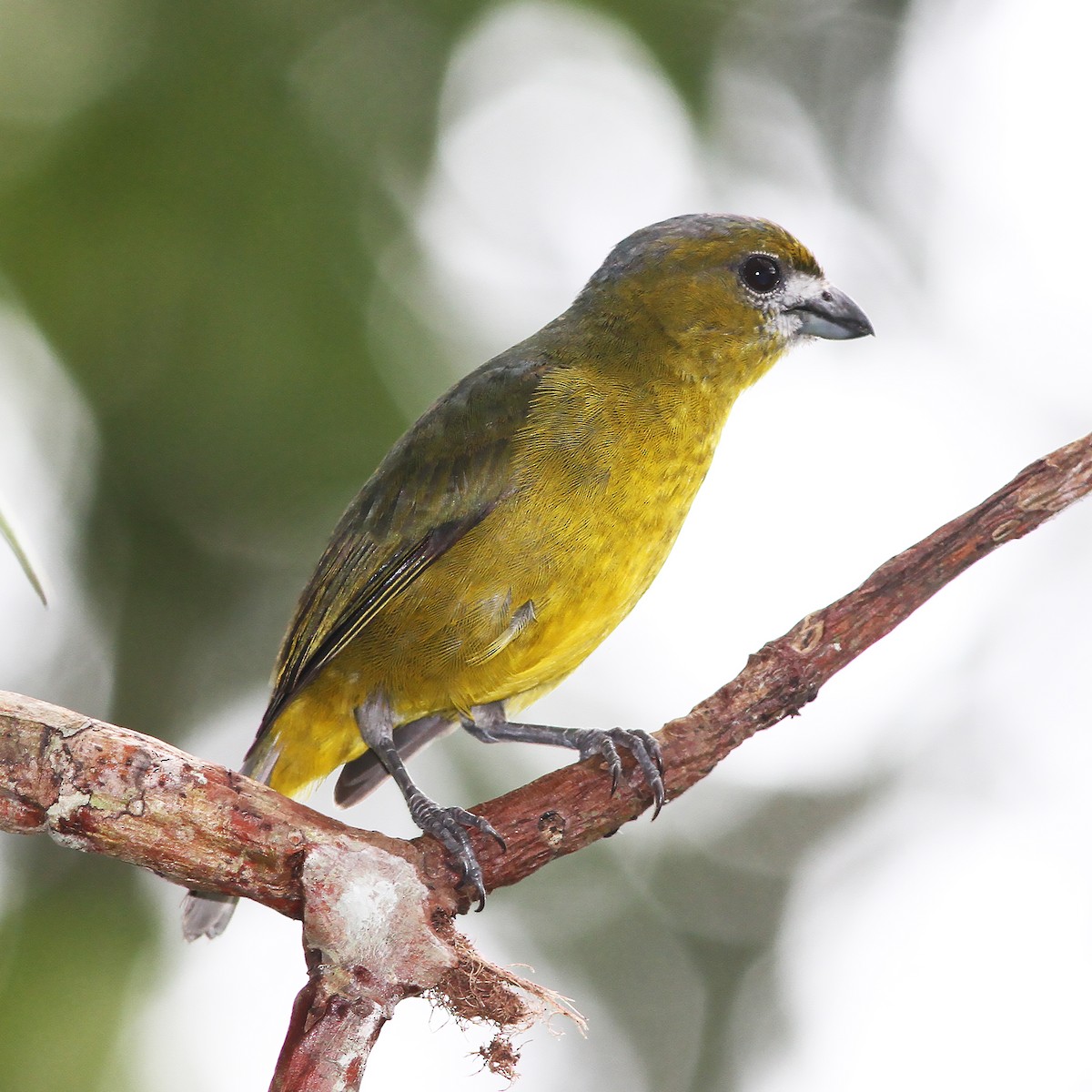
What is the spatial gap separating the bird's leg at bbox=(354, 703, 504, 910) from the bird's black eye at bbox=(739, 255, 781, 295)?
1.71 meters

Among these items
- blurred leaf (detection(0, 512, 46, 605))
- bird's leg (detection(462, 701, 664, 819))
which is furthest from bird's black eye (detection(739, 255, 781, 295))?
blurred leaf (detection(0, 512, 46, 605))

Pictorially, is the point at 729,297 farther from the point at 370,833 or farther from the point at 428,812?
the point at 370,833

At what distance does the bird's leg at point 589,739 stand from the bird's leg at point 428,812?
12.1 inches

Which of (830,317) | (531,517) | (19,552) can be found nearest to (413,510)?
(531,517)

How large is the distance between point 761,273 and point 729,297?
148 millimetres

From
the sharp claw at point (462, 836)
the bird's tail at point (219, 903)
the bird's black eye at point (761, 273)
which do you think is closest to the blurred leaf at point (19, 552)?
the sharp claw at point (462, 836)

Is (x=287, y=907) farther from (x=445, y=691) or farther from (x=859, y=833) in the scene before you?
(x=859, y=833)

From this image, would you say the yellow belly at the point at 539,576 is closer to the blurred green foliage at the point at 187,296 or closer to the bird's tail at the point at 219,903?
the bird's tail at the point at 219,903

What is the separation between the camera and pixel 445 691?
11.4 feet

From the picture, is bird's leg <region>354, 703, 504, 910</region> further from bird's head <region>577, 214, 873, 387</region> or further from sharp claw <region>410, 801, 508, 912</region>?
bird's head <region>577, 214, 873, 387</region>

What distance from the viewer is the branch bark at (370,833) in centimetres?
225

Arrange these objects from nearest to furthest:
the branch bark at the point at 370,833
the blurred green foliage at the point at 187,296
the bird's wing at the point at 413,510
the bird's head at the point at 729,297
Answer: the branch bark at the point at 370,833 < the bird's wing at the point at 413,510 < the bird's head at the point at 729,297 < the blurred green foliage at the point at 187,296

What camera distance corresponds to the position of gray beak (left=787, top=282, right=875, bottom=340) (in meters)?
3.93

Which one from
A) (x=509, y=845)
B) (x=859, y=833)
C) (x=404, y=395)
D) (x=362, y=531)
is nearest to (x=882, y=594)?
(x=509, y=845)
